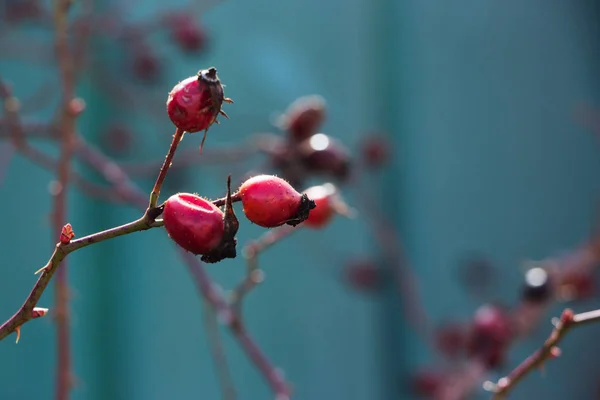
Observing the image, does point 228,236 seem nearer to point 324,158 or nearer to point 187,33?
point 324,158

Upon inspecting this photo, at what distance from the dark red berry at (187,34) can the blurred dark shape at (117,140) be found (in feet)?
1.07

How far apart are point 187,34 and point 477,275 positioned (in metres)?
1.09

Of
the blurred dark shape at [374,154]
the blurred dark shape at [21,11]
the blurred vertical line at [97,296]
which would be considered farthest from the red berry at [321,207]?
the blurred vertical line at [97,296]

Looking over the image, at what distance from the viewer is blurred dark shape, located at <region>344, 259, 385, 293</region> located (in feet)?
6.06

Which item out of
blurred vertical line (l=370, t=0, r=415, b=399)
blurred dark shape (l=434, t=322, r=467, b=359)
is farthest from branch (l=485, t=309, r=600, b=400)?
blurred vertical line (l=370, t=0, r=415, b=399)

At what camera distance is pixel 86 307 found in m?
1.82

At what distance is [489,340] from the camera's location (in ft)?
3.03

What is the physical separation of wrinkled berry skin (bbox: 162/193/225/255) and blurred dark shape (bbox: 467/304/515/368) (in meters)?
0.60

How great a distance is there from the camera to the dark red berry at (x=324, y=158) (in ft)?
2.95

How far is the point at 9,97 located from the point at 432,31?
1.76 metres

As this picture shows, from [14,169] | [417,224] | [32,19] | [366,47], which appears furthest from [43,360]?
[366,47]

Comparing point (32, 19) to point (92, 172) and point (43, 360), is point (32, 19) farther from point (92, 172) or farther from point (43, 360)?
point (43, 360)

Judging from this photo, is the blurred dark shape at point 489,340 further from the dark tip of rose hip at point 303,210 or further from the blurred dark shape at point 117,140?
the blurred dark shape at point 117,140

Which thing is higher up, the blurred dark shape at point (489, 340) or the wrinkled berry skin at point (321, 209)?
the wrinkled berry skin at point (321, 209)
